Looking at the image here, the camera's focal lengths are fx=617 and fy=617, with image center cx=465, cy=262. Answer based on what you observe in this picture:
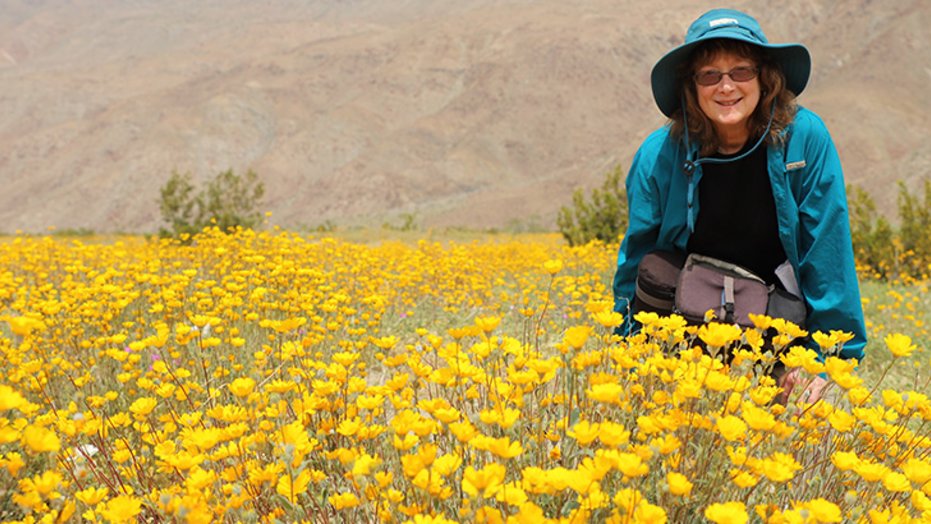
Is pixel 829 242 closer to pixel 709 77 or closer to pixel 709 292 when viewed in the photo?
pixel 709 292

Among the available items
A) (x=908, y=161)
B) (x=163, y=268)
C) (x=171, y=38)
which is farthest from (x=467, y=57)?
(x=171, y=38)

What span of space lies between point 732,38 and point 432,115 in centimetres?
6854

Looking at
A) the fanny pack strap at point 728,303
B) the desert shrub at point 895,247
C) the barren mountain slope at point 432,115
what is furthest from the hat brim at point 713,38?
the barren mountain slope at point 432,115

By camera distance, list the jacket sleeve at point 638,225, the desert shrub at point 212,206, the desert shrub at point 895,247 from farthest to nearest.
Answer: the desert shrub at point 212,206, the desert shrub at point 895,247, the jacket sleeve at point 638,225

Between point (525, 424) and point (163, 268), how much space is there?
501 centimetres

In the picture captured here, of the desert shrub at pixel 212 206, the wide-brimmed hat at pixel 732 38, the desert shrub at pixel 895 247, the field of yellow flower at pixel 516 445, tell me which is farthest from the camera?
the desert shrub at pixel 212 206

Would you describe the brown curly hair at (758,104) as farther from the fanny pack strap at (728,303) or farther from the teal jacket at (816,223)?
the fanny pack strap at (728,303)

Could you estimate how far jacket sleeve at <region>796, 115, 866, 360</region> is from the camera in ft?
8.13

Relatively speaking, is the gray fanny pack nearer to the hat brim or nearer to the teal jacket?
the teal jacket

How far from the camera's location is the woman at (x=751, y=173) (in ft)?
8.16

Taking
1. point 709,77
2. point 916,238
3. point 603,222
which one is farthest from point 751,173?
point 603,222

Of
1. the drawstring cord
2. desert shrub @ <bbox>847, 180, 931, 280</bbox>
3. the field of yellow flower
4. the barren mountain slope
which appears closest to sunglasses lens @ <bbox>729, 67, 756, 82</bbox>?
the drawstring cord

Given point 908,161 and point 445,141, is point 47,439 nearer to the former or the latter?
point 908,161

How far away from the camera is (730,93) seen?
2520mm
